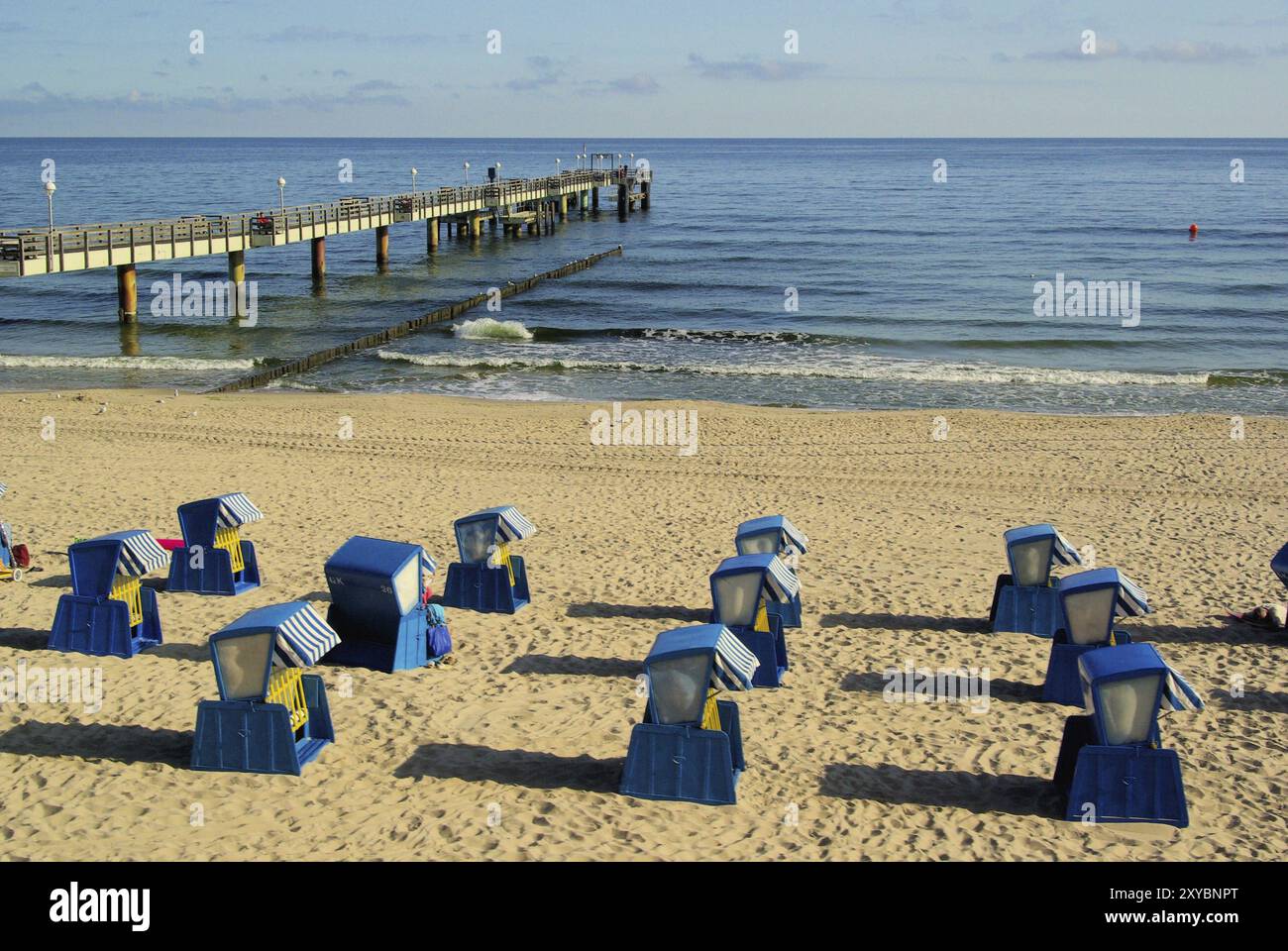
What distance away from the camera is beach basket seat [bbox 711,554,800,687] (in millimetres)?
9398

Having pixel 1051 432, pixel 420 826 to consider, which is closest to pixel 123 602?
pixel 420 826

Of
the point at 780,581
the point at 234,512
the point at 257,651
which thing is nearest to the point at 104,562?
the point at 234,512

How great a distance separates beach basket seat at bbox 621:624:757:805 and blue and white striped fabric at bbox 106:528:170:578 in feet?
15.4

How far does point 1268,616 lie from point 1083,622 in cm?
240

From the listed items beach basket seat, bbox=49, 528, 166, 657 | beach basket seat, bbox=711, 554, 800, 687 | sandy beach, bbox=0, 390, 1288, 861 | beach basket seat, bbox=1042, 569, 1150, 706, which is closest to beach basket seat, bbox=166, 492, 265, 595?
sandy beach, bbox=0, 390, 1288, 861

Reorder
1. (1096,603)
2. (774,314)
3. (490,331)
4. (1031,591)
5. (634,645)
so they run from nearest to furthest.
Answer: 1. (1096,603)
2. (634,645)
3. (1031,591)
4. (490,331)
5. (774,314)

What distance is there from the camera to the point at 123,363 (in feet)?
90.2

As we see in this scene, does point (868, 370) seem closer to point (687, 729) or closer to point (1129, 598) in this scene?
point (1129, 598)

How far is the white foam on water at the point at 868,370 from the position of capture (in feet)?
85.2

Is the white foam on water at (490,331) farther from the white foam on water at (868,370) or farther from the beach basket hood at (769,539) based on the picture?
the beach basket hood at (769,539)

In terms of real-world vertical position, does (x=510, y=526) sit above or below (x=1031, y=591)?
above

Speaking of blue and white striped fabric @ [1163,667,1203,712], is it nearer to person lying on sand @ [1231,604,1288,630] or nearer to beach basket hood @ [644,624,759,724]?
beach basket hood @ [644,624,759,724]

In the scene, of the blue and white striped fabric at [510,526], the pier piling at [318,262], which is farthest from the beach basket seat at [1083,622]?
the pier piling at [318,262]

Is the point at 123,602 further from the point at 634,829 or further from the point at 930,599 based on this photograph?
the point at 930,599
